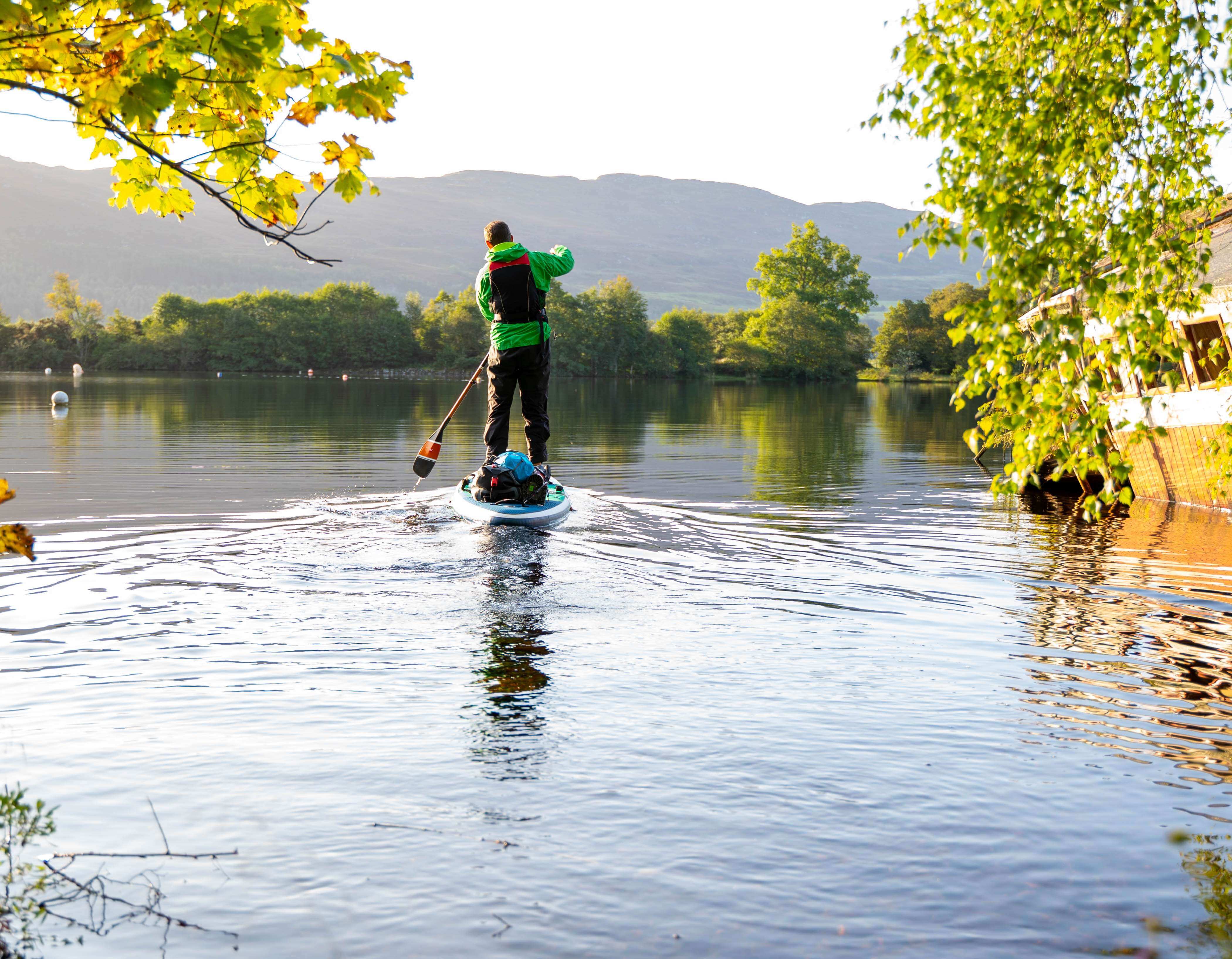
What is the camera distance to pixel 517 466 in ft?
52.6

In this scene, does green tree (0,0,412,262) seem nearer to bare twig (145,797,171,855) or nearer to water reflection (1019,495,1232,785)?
bare twig (145,797,171,855)

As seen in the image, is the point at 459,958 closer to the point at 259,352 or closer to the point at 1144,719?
the point at 1144,719

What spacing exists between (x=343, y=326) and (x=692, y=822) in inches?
6932

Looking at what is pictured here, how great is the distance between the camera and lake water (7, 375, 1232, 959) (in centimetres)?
489

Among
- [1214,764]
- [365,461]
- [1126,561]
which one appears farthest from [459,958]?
[365,461]

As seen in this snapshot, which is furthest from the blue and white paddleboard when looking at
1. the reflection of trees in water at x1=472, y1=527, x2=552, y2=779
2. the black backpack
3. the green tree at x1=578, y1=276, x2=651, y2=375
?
the green tree at x1=578, y1=276, x2=651, y2=375

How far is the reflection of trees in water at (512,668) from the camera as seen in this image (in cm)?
674

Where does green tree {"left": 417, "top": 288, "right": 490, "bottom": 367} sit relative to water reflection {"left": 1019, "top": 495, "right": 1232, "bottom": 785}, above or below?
above

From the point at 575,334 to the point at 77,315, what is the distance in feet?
278

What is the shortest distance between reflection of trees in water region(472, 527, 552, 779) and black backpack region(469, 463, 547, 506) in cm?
231

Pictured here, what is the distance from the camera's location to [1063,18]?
6617 mm

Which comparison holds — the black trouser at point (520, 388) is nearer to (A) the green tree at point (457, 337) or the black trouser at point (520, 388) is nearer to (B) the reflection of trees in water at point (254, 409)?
(B) the reflection of trees in water at point (254, 409)

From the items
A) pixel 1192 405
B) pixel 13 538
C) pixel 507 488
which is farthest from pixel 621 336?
pixel 13 538

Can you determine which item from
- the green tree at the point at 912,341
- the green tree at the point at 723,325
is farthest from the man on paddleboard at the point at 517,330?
the green tree at the point at 723,325
